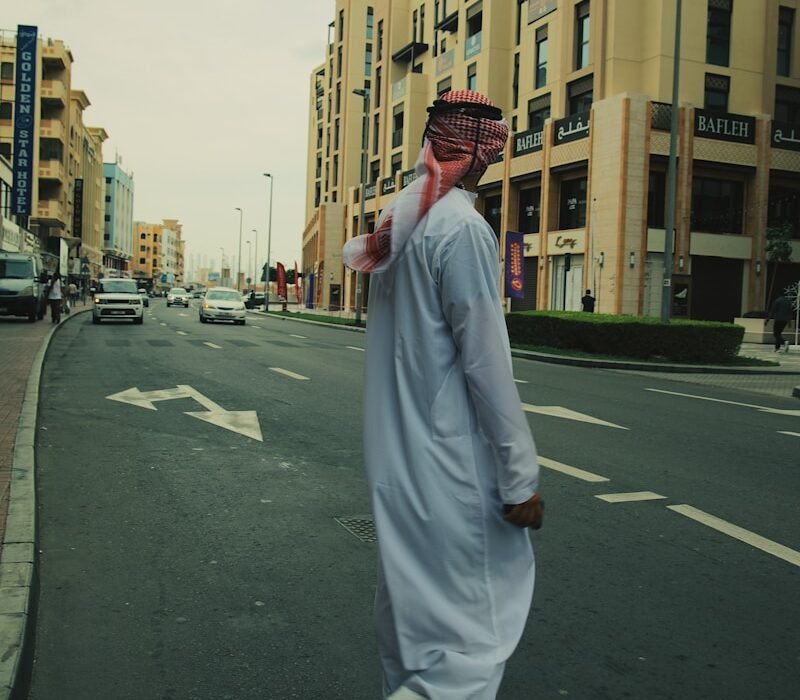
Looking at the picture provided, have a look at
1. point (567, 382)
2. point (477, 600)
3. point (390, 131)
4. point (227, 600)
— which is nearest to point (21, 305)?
point (567, 382)

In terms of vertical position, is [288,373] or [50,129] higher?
[50,129]

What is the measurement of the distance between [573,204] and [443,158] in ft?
117

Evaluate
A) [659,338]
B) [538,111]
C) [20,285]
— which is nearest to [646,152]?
[538,111]

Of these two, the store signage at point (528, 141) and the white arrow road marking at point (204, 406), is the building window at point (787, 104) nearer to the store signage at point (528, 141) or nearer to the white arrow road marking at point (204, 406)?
the store signage at point (528, 141)

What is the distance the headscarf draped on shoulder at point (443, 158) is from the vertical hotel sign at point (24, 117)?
48815 millimetres

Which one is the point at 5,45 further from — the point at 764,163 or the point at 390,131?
the point at 764,163

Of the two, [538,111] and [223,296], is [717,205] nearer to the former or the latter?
[538,111]

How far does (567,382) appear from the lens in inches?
582

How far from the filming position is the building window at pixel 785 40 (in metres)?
37.6

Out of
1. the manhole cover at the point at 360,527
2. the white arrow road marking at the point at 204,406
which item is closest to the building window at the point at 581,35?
the white arrow road marking at the point at 204,406

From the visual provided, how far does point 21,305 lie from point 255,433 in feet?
76.6

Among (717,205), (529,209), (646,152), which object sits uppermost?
(646,152)

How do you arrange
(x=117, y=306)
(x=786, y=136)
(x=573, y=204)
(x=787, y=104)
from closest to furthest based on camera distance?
(x=117, y=306) → (x=786, y=136) → (x=573, y=204) → (x=787, y=104)

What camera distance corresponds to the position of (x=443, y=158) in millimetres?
2486
